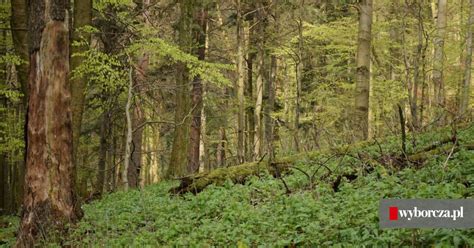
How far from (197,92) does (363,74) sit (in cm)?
761

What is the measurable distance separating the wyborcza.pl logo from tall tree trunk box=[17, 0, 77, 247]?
6.54 m

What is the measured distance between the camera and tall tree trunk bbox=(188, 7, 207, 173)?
16656 mm

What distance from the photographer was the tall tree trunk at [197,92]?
1666 centimetres

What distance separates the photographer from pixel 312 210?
5.70 m

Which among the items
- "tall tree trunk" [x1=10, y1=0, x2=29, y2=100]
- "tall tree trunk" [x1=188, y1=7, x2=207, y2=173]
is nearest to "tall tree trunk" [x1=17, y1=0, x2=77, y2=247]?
"tall tree trunk" [x1=10, y1=0, x2=29, y2=100]

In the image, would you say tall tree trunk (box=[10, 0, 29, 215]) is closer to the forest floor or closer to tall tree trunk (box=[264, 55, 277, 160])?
the forest floor

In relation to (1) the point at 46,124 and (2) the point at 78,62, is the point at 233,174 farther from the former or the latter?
(2) the point at 78,62

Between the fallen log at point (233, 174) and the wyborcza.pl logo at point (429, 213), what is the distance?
6682 mm

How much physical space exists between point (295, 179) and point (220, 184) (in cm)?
221

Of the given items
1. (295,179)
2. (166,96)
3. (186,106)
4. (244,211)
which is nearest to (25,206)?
(244,211)

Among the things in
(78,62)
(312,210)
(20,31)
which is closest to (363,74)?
(312,210)

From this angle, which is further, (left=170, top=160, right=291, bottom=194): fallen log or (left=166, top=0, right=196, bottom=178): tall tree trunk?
(left=166, top=0, right=196, bottom=178): tall tree trunk

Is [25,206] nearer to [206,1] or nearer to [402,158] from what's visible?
[402,158]

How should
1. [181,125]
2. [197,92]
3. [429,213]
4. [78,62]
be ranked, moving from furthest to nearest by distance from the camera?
1. [197,92]
2. [181,125]
3. [78,62]
4. [429,213]
